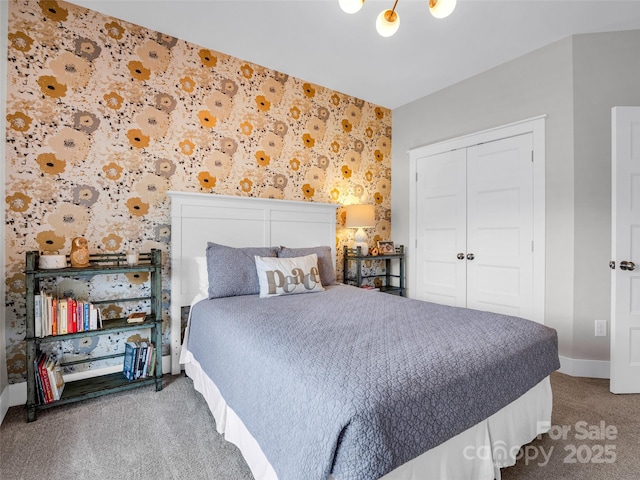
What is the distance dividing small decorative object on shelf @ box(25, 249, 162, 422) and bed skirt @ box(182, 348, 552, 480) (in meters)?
0.79

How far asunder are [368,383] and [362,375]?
52 millimetres

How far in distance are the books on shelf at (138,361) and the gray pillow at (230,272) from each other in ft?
2.00

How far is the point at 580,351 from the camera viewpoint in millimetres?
2619

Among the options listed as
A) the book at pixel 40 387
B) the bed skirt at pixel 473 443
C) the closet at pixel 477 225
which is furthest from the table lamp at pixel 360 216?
the book at pixel 40 387

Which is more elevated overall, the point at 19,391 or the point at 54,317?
the point at 54,317

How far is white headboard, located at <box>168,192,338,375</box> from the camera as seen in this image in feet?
8.45

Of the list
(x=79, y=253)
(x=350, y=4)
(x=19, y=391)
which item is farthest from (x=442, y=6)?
(x=19, y=391)

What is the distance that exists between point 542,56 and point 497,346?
276 cm

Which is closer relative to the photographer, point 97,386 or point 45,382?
point 45,382

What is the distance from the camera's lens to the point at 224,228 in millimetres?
2803

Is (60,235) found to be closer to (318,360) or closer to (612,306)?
(318,360)

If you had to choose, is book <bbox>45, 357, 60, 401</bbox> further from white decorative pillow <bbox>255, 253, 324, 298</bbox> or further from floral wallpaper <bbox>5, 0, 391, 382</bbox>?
white decorative pillow <bbox>255, 253, 324, 298</bbox>

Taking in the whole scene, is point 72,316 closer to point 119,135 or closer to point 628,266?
point 119,135

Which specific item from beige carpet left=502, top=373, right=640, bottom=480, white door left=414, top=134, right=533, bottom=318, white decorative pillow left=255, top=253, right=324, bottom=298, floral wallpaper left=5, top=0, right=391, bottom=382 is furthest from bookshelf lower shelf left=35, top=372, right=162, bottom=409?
white door left=414, top=134, right=533, bottom=318
